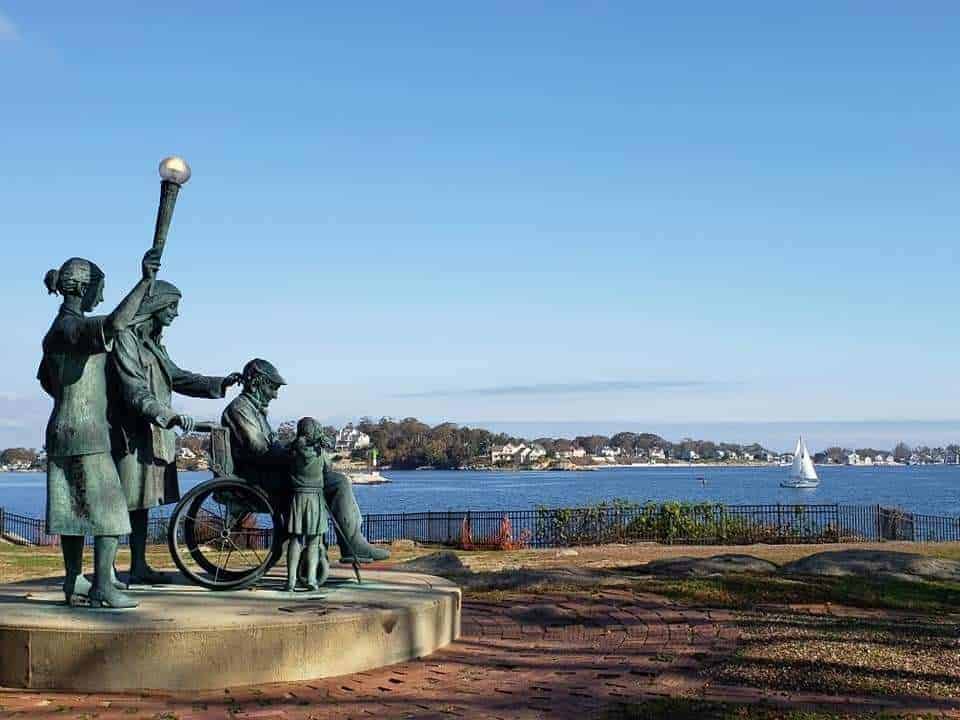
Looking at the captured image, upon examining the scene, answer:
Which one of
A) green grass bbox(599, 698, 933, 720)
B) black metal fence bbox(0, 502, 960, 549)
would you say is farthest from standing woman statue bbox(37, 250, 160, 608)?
black metal fence bbox(0, 502, 960, 549)

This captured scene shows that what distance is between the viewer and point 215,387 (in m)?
8.88

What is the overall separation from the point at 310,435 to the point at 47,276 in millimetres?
2217

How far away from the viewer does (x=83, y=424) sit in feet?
23.9

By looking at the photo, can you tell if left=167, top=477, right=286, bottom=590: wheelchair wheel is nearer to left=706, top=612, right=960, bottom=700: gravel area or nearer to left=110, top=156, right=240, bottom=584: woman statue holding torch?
left=110, top=156, right=240, bottom=584: woman statue holding torch

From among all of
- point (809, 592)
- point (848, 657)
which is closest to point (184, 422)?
point (848, 657)

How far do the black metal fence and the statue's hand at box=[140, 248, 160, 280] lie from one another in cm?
1730

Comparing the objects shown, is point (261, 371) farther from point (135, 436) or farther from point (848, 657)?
point (848, 657)

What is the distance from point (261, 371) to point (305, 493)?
1248mm

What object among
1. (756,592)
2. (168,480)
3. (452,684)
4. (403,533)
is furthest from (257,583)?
(403,533)

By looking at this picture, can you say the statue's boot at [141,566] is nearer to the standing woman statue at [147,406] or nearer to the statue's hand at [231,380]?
the standing woman statue at [147,406]

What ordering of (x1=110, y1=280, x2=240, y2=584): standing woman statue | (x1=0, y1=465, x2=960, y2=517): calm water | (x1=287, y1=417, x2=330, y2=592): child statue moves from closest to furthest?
(x1=110, y1=280, x2=240, y2=584): standing woman statue
(x1=287, y1=417, x2=330, y2=592): child statue
(x1=0, y1=465, x2=960, y2=517): calm water

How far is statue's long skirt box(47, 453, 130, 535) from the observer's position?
7.18m

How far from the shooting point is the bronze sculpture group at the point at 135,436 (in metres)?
7.23

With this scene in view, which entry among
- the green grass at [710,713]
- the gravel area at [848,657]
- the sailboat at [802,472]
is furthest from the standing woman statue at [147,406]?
the sailboat at [802,472]
